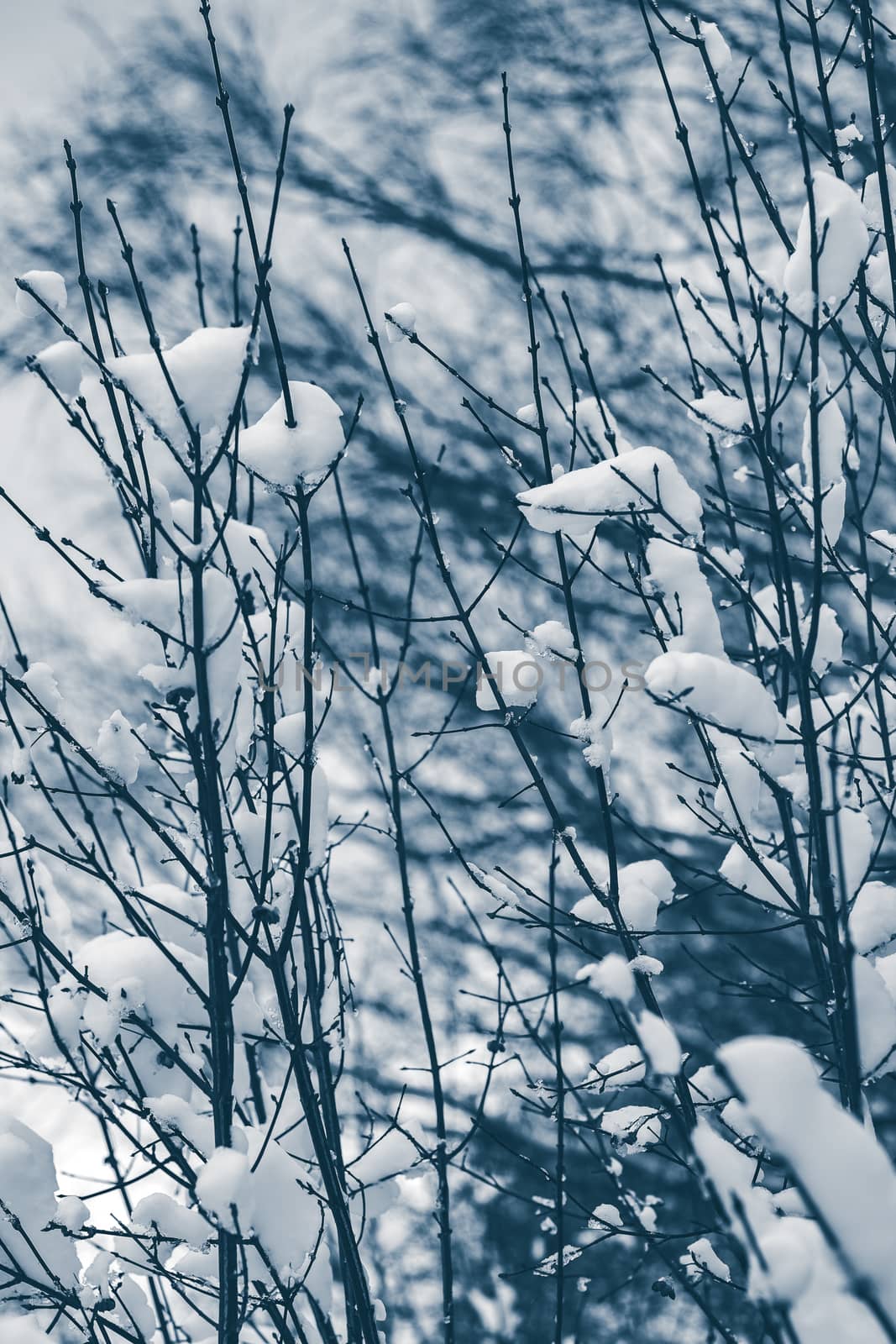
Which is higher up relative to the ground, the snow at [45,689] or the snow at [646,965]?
the snow at [45,689]

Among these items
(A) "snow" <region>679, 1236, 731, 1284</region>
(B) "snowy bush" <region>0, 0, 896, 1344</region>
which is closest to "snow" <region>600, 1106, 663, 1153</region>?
(B) "snowy bush" <region>0, 0, 896, 1344</region>

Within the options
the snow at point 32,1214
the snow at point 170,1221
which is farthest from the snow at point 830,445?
the snow at point 32,1214

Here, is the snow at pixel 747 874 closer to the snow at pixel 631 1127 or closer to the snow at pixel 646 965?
the snow at pixel 646 965

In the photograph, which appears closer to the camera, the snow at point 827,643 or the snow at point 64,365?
the snow at point 64,365

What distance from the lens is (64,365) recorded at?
1.69 meters

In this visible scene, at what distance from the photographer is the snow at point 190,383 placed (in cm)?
154

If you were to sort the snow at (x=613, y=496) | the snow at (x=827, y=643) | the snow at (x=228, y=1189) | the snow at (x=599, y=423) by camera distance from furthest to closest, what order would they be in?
the snow at (x=599, y=423), the snow at (x=827, y=643), the snow at (x=613, y=496), the snow at (x=228, y=1189)

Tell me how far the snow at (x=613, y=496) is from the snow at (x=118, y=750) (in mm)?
875

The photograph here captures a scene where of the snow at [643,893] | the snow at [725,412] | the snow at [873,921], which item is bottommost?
the snow at [873,921]

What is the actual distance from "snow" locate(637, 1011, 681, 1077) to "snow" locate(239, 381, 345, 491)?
3.53 feet

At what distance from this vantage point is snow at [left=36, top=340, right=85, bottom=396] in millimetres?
1685

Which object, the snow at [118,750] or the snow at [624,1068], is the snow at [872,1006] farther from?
the snow at [118,750]

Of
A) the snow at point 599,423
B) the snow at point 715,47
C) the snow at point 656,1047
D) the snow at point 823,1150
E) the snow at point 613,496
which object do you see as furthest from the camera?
the snow at point 599,423

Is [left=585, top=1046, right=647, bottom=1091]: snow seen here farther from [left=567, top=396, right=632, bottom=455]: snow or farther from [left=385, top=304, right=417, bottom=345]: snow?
[left=385, top=304, right=417, bottom=345]: snow
